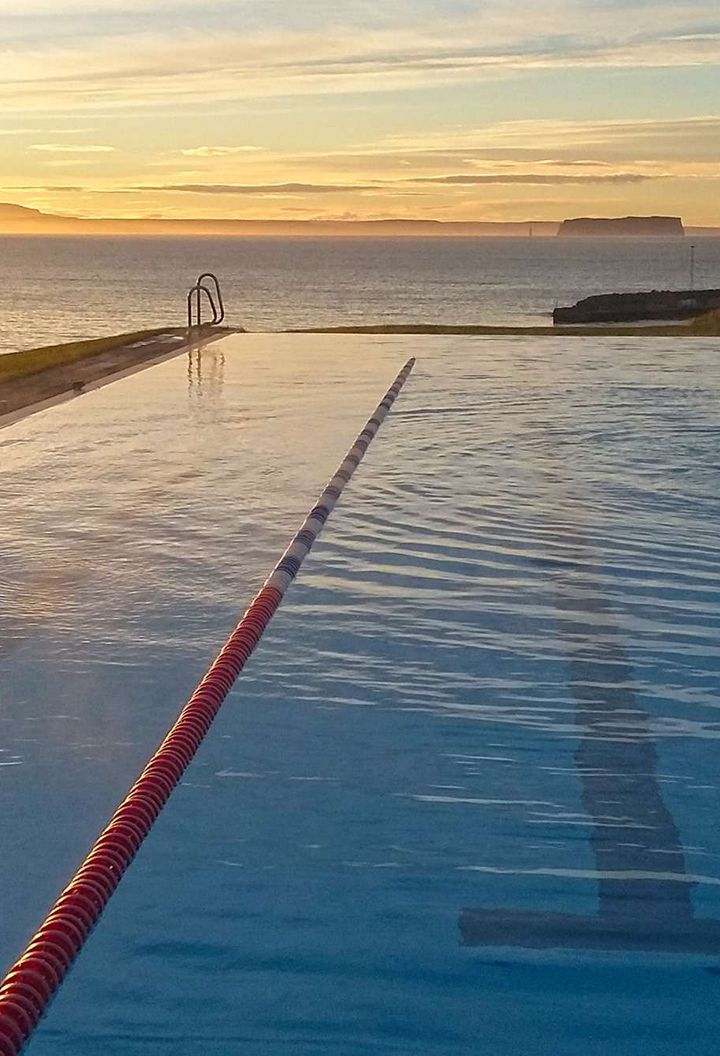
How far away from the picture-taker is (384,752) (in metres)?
4.16

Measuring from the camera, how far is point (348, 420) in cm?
1060

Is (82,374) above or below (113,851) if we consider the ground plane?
above

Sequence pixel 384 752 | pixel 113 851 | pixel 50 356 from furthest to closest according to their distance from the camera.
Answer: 1. pixel 50 356
2. pixel 384 752
3. pixel 113 851

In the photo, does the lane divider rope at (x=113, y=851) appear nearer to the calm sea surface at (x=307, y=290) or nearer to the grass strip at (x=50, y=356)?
the grass strip at (x=50, y=356)

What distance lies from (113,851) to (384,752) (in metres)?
1.00

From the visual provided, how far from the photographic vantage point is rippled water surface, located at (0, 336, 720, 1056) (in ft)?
9.61

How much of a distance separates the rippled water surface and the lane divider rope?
51 millimetres

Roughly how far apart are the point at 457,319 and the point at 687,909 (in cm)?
6773

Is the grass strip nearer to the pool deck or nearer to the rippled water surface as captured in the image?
the pool deck

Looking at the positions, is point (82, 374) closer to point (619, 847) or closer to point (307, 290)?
point (619, 847)

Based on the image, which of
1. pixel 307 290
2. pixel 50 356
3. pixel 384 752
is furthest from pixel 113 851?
pixel 307 290

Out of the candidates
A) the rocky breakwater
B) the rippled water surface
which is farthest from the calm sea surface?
the rippled water surface

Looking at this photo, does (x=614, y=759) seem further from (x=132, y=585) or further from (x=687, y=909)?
(x=132, y=585)

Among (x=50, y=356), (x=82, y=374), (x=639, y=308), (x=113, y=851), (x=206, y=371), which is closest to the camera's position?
(x=113, y=851)
